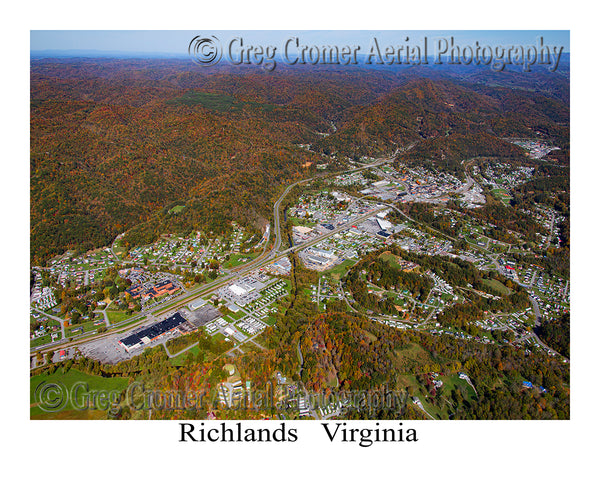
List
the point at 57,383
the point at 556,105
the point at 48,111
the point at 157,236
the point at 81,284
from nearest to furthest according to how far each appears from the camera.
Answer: the point at 57,383 < the point at 81,284 < the point at 157,236 < the point at 48,111 < the point at 556,105

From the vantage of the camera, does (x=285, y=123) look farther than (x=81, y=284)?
Yes

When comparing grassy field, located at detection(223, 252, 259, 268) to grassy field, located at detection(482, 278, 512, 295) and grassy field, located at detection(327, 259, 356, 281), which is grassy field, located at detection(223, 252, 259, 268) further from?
grassy field, located at detection(482, 278, 512, 295)

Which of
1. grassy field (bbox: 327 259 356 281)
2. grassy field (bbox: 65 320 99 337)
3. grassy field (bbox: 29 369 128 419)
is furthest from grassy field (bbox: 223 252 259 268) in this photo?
grassy field (bbox: 29 369 128 419)

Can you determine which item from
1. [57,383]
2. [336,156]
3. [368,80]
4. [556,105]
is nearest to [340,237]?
[57,383]

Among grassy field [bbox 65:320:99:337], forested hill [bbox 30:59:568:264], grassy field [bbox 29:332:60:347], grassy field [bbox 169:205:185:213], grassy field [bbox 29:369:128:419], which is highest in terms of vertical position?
forested hill [bbox 30:59:568:264]

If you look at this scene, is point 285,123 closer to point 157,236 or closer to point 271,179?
point 271,179

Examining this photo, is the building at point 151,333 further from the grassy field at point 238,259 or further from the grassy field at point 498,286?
the grassy field at point 498,286

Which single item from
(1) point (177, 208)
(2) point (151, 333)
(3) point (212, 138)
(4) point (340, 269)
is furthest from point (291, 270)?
(3) point (212, 138)
